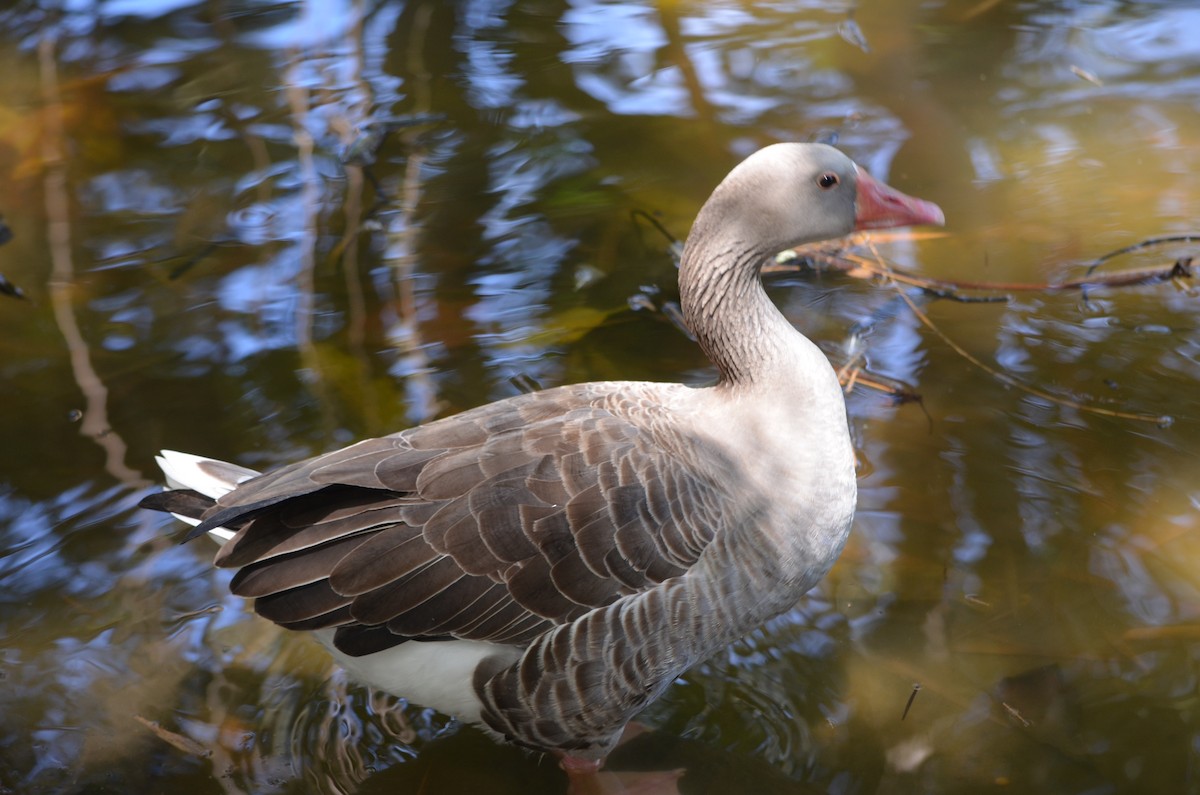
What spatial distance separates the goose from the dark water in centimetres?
48

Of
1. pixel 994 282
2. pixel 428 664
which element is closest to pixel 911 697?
pixel 428 664

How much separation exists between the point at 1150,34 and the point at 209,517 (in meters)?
6.55

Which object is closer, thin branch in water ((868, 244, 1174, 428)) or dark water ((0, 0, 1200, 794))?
dark water ((0, 0, 1200, 794))

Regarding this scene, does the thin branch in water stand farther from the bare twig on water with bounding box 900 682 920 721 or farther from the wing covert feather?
the wing covert feather

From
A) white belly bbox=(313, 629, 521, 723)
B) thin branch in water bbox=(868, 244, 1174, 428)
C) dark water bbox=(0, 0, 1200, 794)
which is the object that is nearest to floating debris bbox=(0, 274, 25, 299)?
dark water bbox=(0, 0, 1200, 794)

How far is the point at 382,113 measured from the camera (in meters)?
6.60

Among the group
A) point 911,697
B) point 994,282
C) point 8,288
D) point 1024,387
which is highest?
point 8,288

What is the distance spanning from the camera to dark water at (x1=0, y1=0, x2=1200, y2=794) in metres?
3.38

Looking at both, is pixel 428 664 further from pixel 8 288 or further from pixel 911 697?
pixel 8 288

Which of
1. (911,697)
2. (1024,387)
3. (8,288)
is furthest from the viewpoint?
(8,288)

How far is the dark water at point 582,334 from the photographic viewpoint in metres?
3.38

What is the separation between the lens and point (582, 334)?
4.93 metres

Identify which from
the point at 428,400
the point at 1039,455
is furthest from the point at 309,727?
the point at 1039,455

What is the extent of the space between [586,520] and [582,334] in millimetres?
2057
